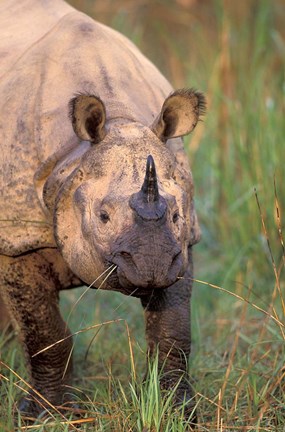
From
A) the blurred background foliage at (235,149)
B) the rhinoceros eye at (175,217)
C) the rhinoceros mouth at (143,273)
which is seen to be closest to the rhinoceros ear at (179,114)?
the rhinoceros eye at (175,217)

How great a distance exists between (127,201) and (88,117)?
0.40 meters

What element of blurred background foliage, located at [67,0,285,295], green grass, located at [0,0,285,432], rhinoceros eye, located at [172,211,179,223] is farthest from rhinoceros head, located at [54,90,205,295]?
blurred background foliage, located at [67,0,285,295]

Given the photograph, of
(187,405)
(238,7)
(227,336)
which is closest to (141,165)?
(187,405)

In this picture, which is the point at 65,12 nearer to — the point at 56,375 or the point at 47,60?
the point at 47,60

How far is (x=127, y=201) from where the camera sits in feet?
12.5

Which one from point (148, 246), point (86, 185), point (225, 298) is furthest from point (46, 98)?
point (225, 298)

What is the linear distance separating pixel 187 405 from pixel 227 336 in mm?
1217

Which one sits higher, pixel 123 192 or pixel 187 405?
pixel 123 192

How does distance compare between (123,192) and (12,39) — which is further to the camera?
(12,39)

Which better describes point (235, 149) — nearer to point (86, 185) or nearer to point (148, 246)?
point (86, 185)

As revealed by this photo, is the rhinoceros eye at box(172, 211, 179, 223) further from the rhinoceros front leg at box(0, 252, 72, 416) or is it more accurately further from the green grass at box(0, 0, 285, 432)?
the rhinoceros front leg at box(0, 252, 72, 416)

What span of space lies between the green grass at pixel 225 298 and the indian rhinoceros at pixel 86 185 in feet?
0.61

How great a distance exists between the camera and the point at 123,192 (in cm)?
387

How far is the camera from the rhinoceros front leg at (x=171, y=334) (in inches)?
172
